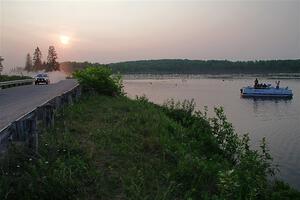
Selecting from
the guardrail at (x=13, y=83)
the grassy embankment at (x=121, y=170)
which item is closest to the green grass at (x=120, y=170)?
the grassy embankment at (x=121, y=170)

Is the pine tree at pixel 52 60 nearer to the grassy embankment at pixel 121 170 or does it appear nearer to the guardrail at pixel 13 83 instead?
the guardrail at pixel 13 83

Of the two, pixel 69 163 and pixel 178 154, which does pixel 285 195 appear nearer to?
pixel 178 154

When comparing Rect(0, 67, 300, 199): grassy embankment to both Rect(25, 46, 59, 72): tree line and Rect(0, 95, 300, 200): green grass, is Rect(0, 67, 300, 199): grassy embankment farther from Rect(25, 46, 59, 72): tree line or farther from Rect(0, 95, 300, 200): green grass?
Rect(25, 46, 59, 72): tree line

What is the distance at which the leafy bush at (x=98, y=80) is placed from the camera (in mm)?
30219

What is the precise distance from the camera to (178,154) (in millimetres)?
11500

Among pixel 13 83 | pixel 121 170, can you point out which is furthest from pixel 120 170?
pixel 13 83

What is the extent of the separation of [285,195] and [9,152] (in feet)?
23.2

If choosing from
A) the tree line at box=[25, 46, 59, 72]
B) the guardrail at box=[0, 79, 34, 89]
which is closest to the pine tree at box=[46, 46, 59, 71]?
the tree line at box=[25, 46, 59, 72]

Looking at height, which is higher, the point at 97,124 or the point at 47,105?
the point at 47,105

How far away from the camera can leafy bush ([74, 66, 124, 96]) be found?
3022 centimetres

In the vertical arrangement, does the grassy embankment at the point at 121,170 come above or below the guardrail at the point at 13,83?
above

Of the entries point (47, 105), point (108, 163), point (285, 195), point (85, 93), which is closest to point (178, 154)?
point (108, 163)

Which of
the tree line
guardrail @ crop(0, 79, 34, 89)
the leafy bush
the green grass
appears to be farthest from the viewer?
the tree line

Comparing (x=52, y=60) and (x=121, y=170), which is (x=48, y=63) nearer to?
(x=52, y=60)
